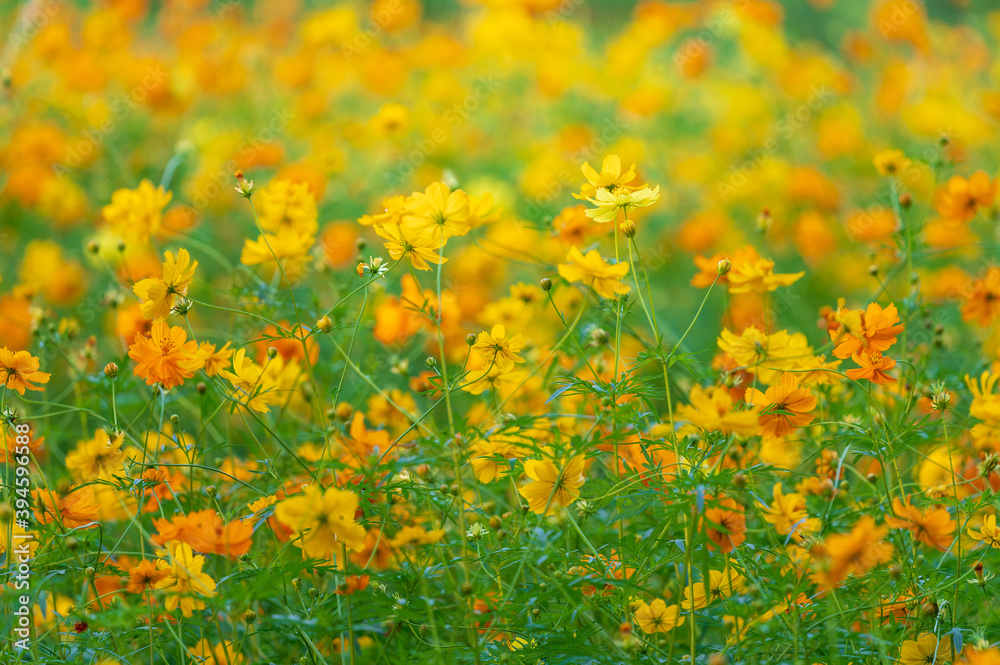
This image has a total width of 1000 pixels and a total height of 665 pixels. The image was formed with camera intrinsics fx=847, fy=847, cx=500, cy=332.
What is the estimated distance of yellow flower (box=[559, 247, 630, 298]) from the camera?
3.39ft

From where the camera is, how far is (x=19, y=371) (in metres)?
1.10

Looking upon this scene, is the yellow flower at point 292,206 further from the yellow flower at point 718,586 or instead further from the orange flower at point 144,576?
the yellow flower at point 718,586

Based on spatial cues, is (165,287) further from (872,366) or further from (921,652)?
(921,652)

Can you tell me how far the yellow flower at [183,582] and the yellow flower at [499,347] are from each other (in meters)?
0.41

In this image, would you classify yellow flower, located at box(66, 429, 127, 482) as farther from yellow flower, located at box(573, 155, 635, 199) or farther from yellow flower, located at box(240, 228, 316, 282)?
yellow flower, located at box(573, 155, 635, 199)

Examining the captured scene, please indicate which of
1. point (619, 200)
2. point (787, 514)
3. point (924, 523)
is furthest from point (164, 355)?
point (924, 523)

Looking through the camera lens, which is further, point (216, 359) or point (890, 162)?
point (890, 162)

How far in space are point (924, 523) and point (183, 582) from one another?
86 cm

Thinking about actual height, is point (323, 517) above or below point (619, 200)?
below
